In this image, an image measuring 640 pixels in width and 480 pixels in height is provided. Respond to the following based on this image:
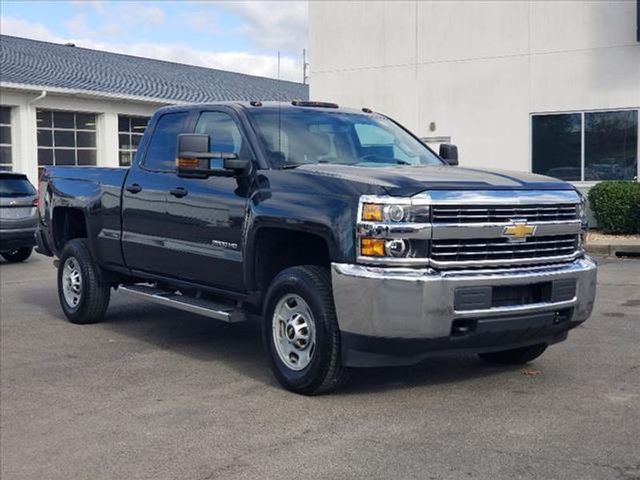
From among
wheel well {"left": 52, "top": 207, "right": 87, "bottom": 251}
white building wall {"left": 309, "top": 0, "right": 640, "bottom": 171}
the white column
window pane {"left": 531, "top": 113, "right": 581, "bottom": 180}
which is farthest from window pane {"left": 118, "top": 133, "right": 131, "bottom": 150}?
wheel well {"left": 52, "top": 207, "right": 87, "bottom": 251}

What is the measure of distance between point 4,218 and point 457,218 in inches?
445

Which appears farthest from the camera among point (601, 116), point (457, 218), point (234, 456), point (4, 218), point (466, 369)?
point (601, 116)

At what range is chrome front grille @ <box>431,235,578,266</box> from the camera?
19.0 ft

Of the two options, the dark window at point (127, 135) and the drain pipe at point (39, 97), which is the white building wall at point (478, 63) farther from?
the dark window at point (127, 135)

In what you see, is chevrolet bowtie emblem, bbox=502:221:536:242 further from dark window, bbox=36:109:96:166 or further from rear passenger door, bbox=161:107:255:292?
dark window, bbox=36:109:96:166


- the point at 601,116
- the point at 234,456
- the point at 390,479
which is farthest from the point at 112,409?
the point at 601,116

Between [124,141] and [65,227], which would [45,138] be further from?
[65,227]

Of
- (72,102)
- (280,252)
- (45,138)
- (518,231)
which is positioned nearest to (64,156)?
(45,138)

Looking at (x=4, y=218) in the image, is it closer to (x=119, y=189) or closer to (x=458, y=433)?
(x=119, y=189)

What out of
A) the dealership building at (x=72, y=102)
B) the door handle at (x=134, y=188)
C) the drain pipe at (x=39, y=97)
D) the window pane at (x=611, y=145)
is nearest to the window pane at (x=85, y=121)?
the dealership building at (x=72, y=102)

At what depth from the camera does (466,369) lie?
7.07 m

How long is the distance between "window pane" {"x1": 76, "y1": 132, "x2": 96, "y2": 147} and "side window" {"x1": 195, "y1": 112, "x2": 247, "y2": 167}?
2144cm

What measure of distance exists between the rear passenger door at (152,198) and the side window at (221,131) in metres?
0.22

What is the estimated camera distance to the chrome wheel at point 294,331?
20.6 ft
